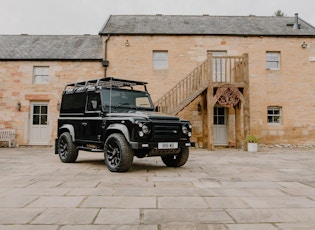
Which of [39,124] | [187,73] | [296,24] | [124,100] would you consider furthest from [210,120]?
[39,124]

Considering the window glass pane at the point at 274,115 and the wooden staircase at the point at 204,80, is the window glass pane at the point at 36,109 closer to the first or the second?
the wooden staircase at the point at 204,80

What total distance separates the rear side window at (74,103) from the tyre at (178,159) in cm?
269

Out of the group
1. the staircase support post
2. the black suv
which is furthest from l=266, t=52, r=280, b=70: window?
the black suv

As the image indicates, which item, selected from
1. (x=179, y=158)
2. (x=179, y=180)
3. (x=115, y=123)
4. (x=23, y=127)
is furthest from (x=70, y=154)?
(x=23, y=127)

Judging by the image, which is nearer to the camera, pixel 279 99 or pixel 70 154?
pixel 70 154

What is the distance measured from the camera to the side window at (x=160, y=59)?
15.2 meters

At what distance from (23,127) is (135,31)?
25.6ft

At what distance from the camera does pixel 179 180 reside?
537cm

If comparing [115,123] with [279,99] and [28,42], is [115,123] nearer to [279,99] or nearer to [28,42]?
[279,99]

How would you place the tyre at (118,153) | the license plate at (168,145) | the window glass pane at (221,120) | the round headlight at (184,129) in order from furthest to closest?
the window glass pane at (221,120)
the round headlight at (184,129)
the license plate at (168,145)
the tyre at (118,153)

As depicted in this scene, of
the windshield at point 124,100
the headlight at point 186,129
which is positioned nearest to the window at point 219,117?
the windshield at point 124,100

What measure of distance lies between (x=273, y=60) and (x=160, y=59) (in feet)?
20.0

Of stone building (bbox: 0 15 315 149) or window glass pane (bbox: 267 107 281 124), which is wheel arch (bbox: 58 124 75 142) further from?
window glass pane (bbox: 267 107 281 124)

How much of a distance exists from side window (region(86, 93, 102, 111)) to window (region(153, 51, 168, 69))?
26.7 ft
